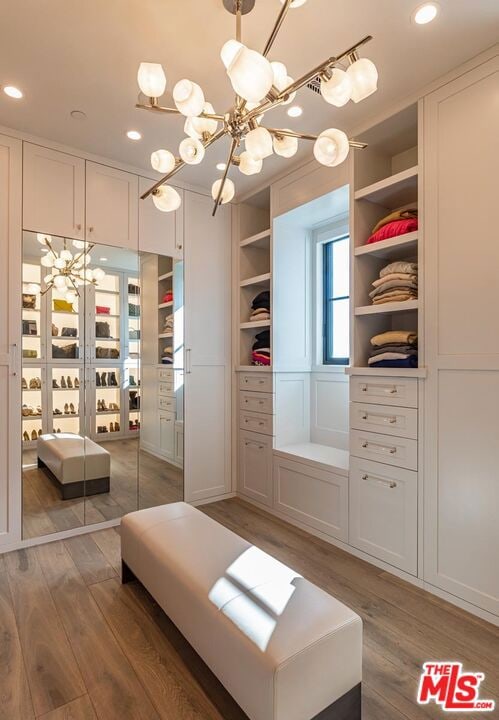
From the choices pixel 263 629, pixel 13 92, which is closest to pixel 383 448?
pixel 263 629

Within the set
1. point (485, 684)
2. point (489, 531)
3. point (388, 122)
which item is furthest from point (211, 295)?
point (485, 684)

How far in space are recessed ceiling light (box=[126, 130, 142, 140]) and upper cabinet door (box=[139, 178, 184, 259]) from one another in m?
0.51

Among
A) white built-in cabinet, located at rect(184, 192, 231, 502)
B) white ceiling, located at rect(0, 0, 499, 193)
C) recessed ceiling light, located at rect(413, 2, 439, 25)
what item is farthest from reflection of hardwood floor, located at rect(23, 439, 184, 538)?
recessed ceiling light, located at rect(413, 2, 439, 25)

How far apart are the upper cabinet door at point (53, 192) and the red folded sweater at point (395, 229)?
216cm

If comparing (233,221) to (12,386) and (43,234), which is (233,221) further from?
(12,386)

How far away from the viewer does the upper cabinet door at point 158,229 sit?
3299 mm

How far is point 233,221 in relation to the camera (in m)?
3.86

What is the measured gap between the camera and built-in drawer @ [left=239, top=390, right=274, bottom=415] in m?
3.46

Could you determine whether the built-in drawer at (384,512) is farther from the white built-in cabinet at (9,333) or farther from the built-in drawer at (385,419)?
the white built-in cabinet at (9,333)

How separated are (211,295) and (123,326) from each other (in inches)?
35.4

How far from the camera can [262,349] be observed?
12.0 ft

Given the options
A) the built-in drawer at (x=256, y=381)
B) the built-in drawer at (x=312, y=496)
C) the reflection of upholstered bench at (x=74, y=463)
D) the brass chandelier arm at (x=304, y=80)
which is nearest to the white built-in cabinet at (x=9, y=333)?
the reflection of upholstered bench at (x=74, y=463)

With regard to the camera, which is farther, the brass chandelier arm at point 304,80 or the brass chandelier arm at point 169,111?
the brass chandelier arm at point 169,111

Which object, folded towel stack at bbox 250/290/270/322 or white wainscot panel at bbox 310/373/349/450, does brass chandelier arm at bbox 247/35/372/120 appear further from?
white wainscot panel at bbox 310/373/349/450
